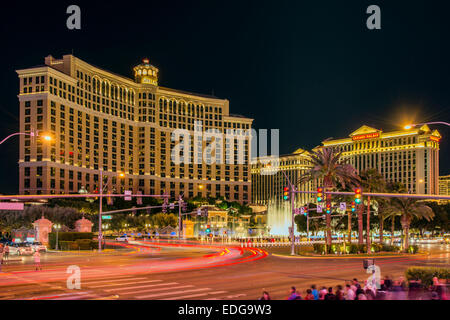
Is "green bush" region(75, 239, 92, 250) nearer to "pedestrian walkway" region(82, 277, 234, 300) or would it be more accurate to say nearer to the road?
the road

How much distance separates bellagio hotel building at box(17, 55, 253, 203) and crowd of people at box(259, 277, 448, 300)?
94972 millimetres

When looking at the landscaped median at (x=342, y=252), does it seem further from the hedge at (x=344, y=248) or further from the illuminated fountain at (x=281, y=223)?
the illuminated fountain at (x=281, y=223)

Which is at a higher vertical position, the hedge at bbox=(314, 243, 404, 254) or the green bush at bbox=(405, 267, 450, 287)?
the green bush at bbox=(405, 267, 450, 287)

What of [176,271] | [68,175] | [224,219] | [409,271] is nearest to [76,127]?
[68,175]

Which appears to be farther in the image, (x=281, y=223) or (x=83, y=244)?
(x=281, y=223)

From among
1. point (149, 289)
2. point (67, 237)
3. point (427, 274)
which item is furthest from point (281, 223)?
point (149, 289)

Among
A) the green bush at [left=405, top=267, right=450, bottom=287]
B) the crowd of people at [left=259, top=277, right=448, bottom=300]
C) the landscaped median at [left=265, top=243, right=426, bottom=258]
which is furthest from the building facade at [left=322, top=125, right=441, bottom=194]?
the crowd of people at [left=259, top=277, right=448, bottom=300]

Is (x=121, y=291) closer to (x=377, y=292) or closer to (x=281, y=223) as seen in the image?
(x=377, y=292)

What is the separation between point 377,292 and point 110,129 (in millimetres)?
155860

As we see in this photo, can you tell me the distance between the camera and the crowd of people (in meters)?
15.4

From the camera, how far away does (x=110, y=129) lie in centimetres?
16538
